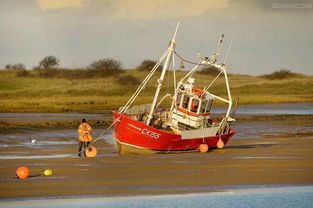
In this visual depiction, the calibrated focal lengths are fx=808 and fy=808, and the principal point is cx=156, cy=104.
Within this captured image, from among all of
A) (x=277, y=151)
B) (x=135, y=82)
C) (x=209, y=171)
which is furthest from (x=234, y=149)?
(x=135, y=82)

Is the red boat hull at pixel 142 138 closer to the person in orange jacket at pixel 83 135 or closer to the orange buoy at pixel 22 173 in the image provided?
the person in orange jacket at pixel 83 135

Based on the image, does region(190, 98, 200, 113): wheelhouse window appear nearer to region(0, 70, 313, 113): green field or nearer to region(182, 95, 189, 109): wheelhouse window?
region(182, 95, 189, 109): wheelhouse window

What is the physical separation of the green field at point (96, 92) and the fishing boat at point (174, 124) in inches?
1268

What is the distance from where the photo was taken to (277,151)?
36.5 meters

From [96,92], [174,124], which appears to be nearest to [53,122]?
[174,124]

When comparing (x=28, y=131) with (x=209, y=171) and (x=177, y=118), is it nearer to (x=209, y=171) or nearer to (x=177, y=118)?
(x=177, y=118)

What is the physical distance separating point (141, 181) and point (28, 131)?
23.8 meters

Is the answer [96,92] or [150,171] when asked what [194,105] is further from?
[96,92]

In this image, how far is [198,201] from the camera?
73.2 ft

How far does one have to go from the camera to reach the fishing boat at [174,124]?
33906 mm

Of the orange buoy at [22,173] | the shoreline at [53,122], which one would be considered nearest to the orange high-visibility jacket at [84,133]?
the orange buoy at [22,173]

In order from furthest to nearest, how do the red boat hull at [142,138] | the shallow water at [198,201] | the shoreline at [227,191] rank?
the red boat hull at [142,138], the shoreline at [227,191], the shallow water at [198,201]

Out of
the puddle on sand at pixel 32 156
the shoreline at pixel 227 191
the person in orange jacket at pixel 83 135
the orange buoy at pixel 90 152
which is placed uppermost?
the person in orange jacket at pixel 83 135

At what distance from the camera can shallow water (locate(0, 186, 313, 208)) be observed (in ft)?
71.2
